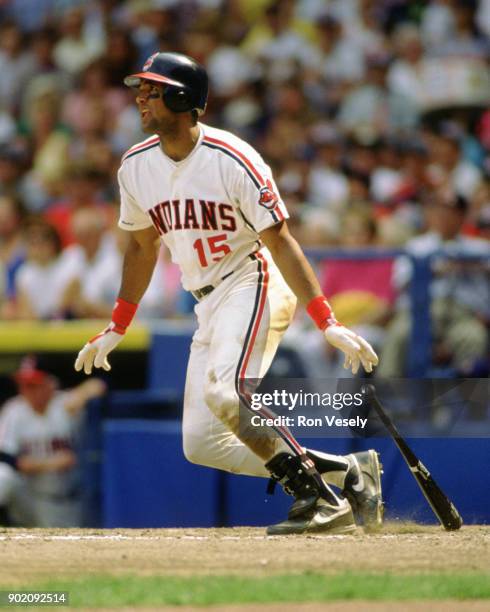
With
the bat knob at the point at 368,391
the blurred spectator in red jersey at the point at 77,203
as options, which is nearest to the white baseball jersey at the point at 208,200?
the bat knob at the point at 368,391

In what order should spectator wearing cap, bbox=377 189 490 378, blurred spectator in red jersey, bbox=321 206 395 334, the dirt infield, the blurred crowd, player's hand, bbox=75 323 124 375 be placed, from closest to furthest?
the dirt infield → player's hand, bbox=75 323 124 375 → spectator wearing cap, bbox=377 189 490 378 → blurred spectator in red jersey, bbox=321 206 395 334 → the blurred crowd

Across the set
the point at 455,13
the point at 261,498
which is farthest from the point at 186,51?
the point at 261,498

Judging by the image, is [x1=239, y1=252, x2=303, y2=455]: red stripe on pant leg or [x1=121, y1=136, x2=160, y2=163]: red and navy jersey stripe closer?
[x1=239, y1=252, x2=303, y2=455]: red stripe on pant leg

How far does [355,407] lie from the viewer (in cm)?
589

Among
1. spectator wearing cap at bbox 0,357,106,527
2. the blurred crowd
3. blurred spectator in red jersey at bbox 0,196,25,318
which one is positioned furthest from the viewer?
blurred spectator in red jersey at bbox 0,196,25,318

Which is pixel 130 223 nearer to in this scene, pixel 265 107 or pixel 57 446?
pixel 57 446

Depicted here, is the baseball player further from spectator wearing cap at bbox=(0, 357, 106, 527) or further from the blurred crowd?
spectator wearing cap at bbox=(0, 357, 106, 527)

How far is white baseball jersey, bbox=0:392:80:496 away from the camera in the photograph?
9250 mm

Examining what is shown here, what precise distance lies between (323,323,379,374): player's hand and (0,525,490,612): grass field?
28.3 inches

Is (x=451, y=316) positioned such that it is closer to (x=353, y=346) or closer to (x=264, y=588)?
(x=353, y=346)

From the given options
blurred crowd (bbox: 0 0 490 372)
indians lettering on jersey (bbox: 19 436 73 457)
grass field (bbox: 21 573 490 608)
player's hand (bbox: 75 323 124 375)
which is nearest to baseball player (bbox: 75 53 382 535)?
player's hand (bbox: 75 323 124 375)

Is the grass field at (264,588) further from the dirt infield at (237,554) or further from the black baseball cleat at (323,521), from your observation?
the black baseball cleat at (323,521)

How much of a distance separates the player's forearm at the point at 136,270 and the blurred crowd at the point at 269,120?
261 centimetres

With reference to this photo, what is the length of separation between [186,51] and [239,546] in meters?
8.34
